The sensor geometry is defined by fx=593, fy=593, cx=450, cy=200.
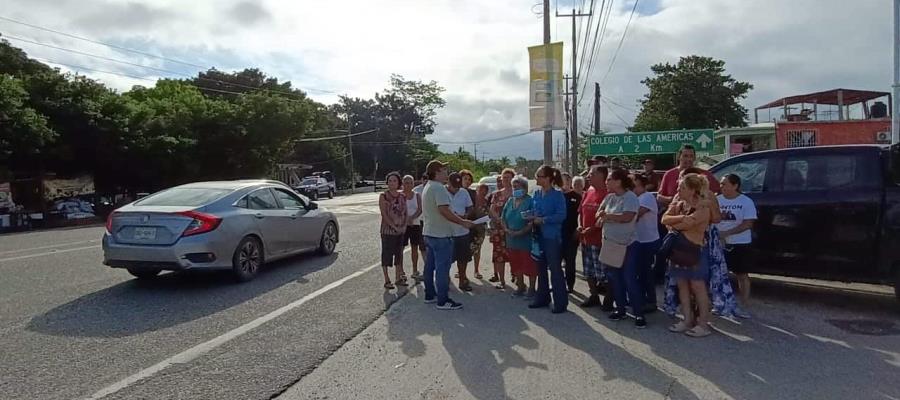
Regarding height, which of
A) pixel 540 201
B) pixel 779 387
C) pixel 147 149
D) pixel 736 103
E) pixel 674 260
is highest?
pixel 736 103

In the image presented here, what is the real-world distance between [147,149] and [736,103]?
40876 mm

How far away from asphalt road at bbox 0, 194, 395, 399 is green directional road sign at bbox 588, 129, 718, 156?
47.9 ft

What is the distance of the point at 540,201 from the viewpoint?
6355 mm

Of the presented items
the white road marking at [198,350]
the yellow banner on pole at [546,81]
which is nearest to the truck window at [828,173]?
the white road marking at [198,350]

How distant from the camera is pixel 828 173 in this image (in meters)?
6.45

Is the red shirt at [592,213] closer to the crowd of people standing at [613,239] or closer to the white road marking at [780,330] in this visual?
the crowd of people standing at [613,239]

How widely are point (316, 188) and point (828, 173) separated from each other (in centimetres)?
4059

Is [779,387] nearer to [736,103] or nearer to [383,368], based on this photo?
[383,368]

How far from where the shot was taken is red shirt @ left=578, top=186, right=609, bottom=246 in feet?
20.9

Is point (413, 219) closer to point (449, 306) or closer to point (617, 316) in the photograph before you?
point (449, 306)

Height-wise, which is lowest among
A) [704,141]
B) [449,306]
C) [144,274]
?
[449,306]

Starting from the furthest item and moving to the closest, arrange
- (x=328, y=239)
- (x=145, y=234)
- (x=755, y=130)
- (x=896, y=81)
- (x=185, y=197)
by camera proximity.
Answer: (x=755, y=130) → (x=328, y=239) → (x=896, y=81) → (x=185, y=197) → (x=145, y=234)

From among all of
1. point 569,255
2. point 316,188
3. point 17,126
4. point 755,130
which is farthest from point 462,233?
point 316,188

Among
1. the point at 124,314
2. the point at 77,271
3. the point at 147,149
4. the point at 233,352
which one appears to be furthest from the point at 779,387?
the point at 147,149
